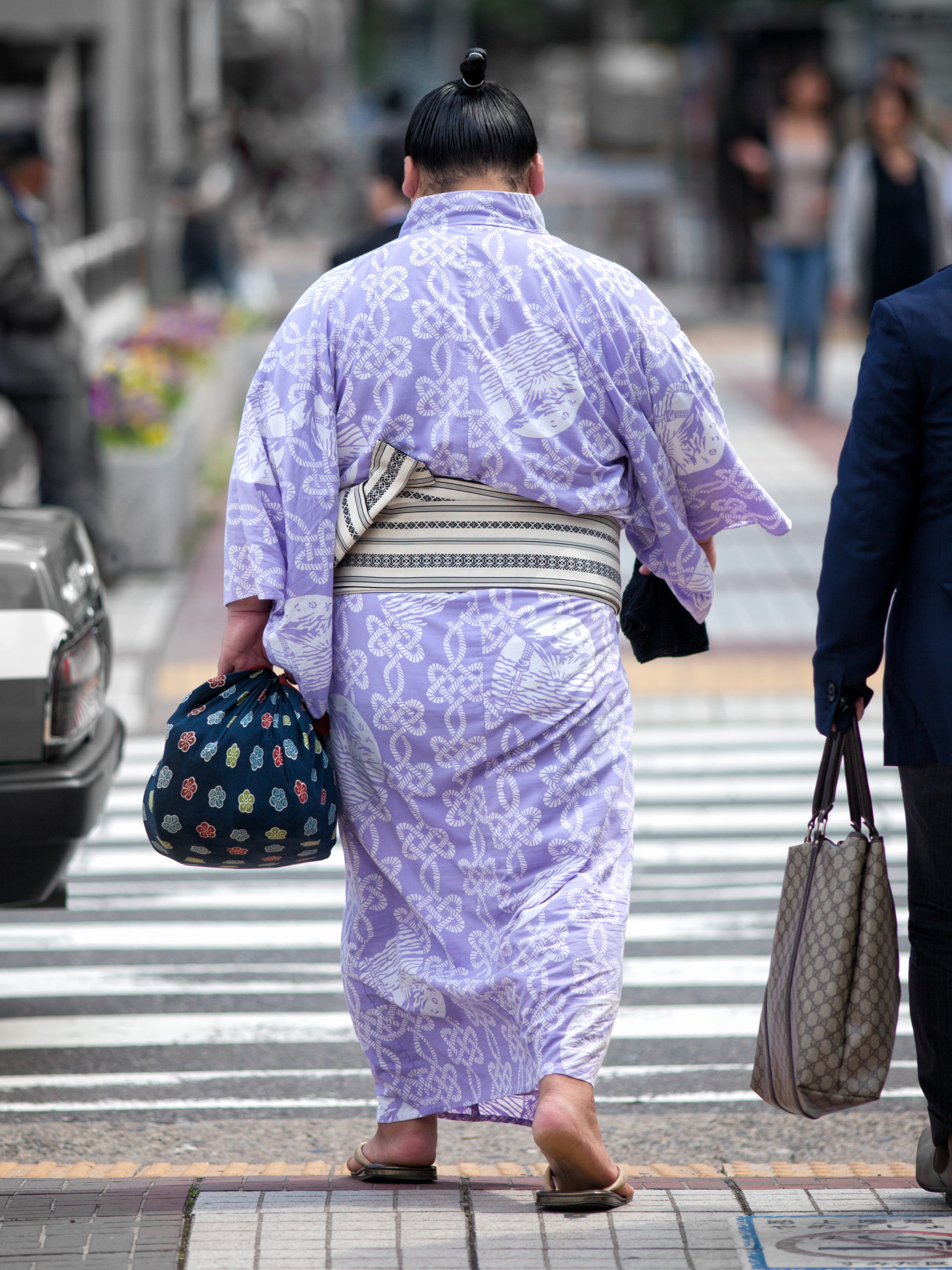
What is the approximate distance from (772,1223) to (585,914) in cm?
55

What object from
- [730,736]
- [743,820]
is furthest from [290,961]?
[730,736]

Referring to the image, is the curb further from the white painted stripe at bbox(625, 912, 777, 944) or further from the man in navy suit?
the white painted stripe at bbox(625, 912, 777, 944)

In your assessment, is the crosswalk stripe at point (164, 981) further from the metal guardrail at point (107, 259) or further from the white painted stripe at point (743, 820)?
the metal guardrail at point (107, 259)

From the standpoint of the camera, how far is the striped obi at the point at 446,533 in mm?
Answer: 3246

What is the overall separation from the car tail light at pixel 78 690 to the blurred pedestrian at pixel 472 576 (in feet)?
3.05

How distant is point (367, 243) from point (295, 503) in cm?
383

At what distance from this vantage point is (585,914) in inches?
125

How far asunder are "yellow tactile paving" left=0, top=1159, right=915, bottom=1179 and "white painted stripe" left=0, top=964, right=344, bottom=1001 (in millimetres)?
1037

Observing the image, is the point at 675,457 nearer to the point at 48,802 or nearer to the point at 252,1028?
the point at 48,802

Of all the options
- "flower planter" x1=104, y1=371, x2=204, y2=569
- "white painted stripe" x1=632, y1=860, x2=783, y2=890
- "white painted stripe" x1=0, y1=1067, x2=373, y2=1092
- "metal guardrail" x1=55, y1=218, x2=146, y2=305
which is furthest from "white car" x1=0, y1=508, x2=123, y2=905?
"metal guardrail" x1=55, y1=218, x2=146, y2=305

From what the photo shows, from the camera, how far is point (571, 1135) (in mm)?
3051

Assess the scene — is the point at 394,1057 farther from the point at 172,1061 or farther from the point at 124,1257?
the point at 172,1061

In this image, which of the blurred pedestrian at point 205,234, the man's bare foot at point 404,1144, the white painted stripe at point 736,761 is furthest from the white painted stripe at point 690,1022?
the blurred pedestrian at point 205,234

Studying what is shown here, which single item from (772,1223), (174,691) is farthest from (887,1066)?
(174,691)
